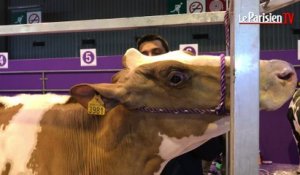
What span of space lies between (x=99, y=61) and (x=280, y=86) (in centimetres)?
520

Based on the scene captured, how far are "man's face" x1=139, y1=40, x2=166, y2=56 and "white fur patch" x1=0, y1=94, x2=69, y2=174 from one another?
2.61 ft

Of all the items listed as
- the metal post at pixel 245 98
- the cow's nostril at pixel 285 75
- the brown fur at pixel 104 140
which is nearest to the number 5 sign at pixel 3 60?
the brown fur at pixel 104 140

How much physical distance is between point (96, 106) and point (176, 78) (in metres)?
0.33

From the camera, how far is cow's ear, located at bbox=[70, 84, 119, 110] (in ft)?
5.47

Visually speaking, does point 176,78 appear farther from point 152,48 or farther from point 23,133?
point 152,48

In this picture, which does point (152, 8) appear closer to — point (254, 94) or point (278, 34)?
point (278, 34)

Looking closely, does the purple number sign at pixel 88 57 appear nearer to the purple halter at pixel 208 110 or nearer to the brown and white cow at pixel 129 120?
the brown and white cow at pixel 129 120

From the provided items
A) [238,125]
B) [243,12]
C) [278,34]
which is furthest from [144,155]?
[278,34]

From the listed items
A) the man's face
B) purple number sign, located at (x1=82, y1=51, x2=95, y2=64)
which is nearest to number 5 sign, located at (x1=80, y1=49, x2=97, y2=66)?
purple number sign, located at (x1=82, y1=51, x2=95, y2=64)

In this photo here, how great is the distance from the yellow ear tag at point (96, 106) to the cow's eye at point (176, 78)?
0.28m

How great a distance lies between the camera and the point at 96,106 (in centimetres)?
173

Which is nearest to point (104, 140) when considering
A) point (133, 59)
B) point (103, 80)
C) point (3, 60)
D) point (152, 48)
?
point (133, 59)

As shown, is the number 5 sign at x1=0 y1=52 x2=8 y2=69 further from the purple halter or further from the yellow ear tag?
the purple halter

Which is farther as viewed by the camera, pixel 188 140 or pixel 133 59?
pixel 133 59
